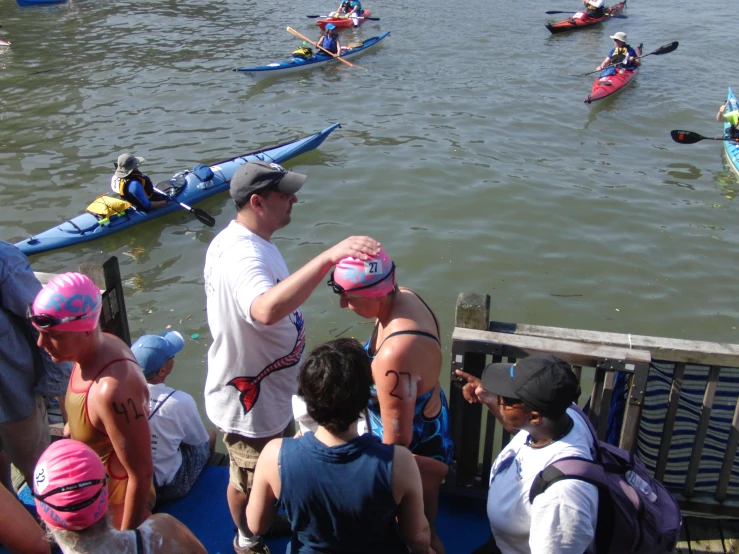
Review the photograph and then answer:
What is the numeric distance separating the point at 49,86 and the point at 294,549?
17.7 meters

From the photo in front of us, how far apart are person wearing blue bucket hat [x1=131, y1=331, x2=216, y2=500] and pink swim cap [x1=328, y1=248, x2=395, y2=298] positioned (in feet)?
5.25

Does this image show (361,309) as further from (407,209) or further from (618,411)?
(407,209)

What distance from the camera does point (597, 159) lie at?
41.2 feet

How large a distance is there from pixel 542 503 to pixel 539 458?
0.82 ft

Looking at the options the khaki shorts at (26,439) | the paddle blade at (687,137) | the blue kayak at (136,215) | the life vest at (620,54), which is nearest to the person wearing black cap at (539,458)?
the khaki shorts at (26,439)

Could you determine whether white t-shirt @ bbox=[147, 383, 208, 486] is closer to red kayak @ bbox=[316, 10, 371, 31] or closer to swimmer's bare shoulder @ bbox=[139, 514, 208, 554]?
swimmer's bare shoulder @ bbox=[139, 514, 208, 554]

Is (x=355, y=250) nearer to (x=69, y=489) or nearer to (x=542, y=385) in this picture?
(x=542, y=385)

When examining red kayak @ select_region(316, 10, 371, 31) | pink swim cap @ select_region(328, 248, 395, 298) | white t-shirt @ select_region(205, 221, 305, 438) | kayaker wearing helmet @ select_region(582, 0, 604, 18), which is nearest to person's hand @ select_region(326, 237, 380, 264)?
pink swim cap @ select_region(328, 248, 395, 298)

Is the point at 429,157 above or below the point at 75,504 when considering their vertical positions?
below

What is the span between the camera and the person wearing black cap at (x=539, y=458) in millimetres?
2377

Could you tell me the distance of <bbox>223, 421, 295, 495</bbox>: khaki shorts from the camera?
324cm

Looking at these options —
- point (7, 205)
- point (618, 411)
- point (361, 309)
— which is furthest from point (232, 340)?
point (7, 205)

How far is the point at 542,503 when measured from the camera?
239 centimetres

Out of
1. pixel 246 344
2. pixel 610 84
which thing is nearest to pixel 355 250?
pixel 246 344
